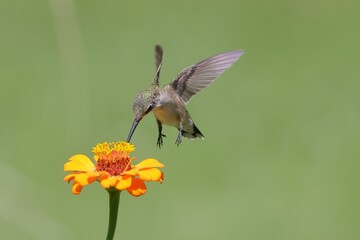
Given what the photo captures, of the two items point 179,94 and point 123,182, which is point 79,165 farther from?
point 179,94

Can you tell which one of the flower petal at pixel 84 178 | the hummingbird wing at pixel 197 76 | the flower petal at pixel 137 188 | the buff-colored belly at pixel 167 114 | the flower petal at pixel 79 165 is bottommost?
the flower petal at pixel 137 188

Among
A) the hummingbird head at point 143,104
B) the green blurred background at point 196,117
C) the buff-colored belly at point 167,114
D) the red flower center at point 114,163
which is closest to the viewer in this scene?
the red flower center at point 114,163

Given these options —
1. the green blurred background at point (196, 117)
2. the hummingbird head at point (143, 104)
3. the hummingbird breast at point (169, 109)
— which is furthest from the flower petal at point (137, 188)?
the green blurred background at point (196, 117)

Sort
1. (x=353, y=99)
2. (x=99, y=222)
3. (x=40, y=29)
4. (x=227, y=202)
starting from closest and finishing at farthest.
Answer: (x=99, y=222)
(x=227, y=202)
(x=353, y=99)
(x=40, y=29)

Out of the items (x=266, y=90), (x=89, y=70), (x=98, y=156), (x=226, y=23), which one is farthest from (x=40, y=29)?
(x=98, y=156)

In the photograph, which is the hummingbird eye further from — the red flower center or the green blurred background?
the green blurred background

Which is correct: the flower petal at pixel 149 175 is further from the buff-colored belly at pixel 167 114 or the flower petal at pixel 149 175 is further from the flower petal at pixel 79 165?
the buff-colored belly at pixel 167 114

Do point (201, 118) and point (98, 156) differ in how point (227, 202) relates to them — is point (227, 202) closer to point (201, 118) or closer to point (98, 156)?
point (201, 118)
